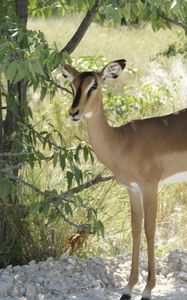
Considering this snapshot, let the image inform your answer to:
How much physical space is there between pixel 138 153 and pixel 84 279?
1.09 meters

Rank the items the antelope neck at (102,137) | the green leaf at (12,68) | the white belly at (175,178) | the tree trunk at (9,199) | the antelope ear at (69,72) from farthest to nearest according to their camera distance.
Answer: the tree trunk at (9,199)
the white belly at (175,178)
the antelope neck at (102,137)
the antelope ear at (69,72)
the green leaf at (12,68)

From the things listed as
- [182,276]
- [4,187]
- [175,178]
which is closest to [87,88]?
[4,187]

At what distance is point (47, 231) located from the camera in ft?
22.8

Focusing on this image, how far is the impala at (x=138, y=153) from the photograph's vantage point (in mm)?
6125

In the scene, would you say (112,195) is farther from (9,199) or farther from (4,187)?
(4,187)

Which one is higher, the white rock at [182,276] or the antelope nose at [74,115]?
the antelope nose at [74,115]

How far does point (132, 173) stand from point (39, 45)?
5.11ft

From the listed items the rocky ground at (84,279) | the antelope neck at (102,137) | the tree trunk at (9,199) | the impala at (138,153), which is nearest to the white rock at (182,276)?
the rocky ground at (84,279)

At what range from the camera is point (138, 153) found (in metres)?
6.24

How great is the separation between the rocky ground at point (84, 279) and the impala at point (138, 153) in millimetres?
260

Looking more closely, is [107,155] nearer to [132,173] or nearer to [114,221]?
[132,173]

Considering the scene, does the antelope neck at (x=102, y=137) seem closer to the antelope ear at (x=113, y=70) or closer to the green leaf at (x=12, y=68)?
the antelope ear at (x=113, y=70)

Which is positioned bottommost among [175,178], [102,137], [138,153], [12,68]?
[175,178]

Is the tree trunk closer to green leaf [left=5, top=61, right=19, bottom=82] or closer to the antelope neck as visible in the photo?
the antelope neck
